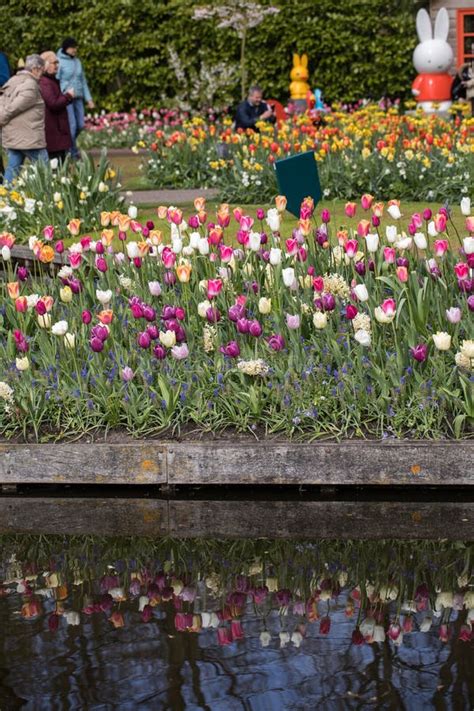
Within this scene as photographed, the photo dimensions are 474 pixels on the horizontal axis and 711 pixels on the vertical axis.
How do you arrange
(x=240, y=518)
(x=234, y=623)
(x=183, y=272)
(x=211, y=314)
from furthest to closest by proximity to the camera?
1. (x=183, y=272)
2. (x=211, y=314)
3. (x=240, y=518)
4. (x=234, y=623)

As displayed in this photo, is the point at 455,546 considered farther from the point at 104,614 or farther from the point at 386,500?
the point at 104,614

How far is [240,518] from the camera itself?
5.59 m

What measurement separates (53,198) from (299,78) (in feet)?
41.6

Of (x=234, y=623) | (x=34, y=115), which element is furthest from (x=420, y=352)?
(x=34, y=115)

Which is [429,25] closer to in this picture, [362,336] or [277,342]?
[277,342]

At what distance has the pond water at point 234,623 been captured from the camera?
3.87 meters

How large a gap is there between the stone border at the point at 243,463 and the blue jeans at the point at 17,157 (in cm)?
722

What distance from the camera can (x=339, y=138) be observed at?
1455 centimetres

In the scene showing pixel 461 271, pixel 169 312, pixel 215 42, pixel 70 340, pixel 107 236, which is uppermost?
pixel 215 42

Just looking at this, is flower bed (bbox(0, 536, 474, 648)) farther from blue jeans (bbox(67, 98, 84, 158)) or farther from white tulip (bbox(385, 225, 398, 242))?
blue jeans (bbox(67, 98, 84, 158))

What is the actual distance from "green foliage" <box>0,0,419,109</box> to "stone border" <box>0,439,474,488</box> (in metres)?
18.7

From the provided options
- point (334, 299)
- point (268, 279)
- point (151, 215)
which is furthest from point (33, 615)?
point (151, 215)

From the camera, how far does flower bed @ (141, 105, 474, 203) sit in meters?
13.1

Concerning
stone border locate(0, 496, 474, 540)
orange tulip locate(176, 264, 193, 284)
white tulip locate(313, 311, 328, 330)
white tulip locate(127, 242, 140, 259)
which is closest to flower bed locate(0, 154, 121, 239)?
white tulip locate(127, 242, 140, 259)
